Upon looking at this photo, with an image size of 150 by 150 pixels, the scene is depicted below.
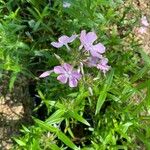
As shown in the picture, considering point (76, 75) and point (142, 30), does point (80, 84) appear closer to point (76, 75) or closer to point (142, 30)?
point (76, 75)

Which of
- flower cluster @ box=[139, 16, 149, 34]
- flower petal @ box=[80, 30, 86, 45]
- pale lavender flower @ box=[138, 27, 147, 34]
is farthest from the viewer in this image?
pale lavender flower @ box=[138, 27, 147, 34]

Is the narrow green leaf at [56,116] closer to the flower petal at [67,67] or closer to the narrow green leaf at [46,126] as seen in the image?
the narrow green leaf at [46,126]

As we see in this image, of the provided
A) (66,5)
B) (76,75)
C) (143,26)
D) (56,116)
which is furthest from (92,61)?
(143,26)

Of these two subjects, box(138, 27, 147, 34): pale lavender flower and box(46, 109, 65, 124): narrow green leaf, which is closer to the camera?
box(46, 109, 65, 124): narrow green leaf

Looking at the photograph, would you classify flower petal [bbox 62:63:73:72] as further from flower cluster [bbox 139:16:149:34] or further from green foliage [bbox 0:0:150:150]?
flower cluster [bbox 139:16:149:34]

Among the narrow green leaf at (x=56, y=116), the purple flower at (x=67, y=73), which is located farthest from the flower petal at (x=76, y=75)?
the narrow green leaf at (x=56, y=116)

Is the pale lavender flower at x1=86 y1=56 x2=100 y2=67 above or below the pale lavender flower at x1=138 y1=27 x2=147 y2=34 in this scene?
above

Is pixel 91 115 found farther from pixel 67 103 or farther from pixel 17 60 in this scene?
pixel 17 60

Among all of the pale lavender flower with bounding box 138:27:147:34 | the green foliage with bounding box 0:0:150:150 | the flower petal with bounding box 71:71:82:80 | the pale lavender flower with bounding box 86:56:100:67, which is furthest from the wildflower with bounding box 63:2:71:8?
the pale lavender flower with bounding box 138:27:147:34

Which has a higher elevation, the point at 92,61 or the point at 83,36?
the point at 83,36
